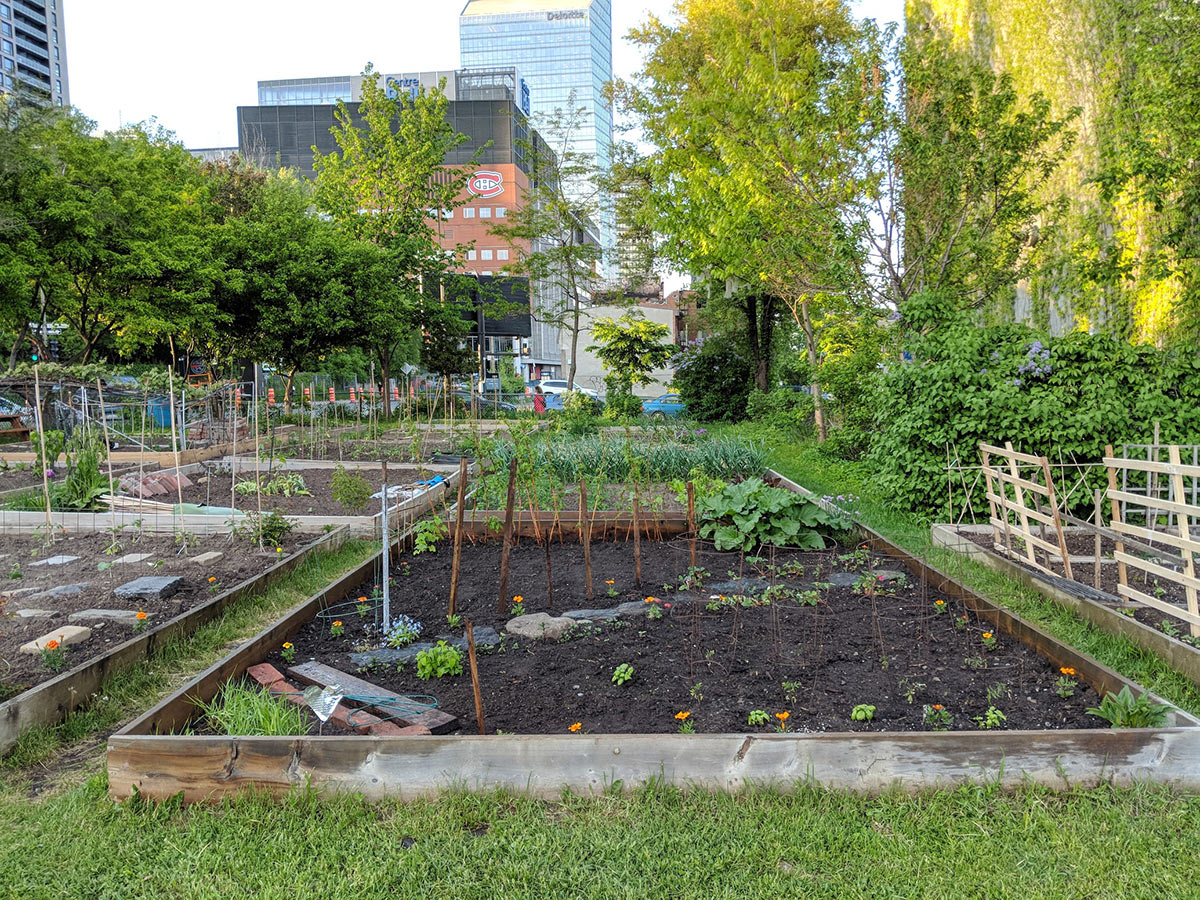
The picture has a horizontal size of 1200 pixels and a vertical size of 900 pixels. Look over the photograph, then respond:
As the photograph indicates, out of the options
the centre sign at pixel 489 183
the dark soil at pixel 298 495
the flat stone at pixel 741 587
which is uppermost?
the centre sign at pixel 489 183

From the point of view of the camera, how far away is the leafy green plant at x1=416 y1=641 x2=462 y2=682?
11.9ft

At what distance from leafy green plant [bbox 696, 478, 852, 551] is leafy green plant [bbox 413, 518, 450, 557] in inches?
82.3

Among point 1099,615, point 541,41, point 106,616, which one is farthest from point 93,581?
point 541,41

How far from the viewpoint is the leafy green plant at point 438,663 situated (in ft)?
11.9

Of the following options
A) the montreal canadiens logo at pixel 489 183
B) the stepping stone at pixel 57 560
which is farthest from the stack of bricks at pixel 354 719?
the montreal canadiens logo at pixel 489 183

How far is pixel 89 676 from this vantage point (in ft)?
12.0

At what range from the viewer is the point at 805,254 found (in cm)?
1123

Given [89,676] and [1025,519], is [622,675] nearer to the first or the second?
[89,676]

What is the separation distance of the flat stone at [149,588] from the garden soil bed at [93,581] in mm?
43

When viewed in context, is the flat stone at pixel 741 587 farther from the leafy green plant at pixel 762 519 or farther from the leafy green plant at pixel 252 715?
the leafy green plant at pixel 252 715

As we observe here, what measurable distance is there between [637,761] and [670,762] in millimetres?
117

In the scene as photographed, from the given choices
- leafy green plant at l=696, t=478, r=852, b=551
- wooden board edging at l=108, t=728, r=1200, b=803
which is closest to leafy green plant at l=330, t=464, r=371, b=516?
leafy green plant at l=696, t=478, r=852, b=551

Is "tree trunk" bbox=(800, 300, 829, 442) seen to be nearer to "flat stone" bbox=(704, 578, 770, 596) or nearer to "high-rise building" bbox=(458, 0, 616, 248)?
"flat stone" bbox=(704, 578, 770, 596)

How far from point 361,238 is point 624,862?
75.3 ft
